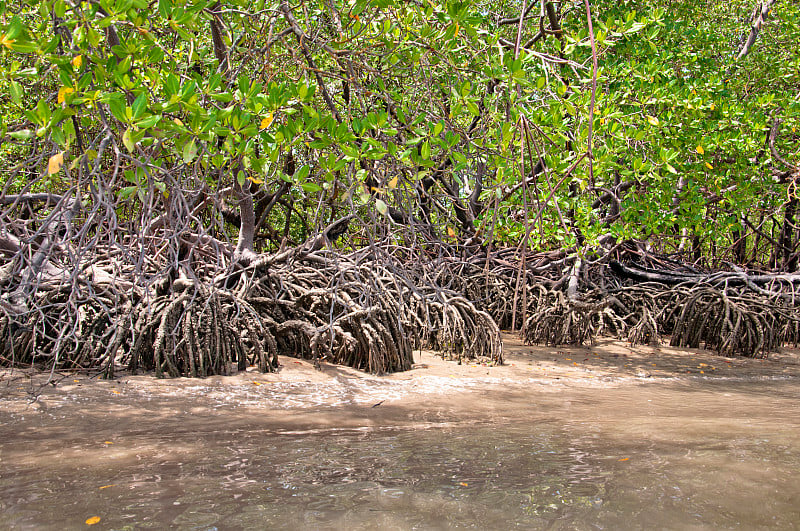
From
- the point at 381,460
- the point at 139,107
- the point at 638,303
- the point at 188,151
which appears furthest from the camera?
the point at 638,303

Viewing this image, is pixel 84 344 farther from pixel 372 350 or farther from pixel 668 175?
pixel 668 175

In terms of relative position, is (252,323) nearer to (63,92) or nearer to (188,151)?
(188,151)

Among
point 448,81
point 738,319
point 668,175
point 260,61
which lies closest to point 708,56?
point 668,175

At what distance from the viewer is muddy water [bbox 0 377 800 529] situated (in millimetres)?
1835

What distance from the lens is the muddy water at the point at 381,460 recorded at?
1.83 metres

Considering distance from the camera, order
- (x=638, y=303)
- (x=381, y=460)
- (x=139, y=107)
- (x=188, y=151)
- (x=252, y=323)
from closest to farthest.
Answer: (x=139, y=107) → (x=188, y=151) → (x=381, y=460) → (x=252, y=323) → (x=638, y=303)

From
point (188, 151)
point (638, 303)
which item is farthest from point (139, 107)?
point (638, 303)

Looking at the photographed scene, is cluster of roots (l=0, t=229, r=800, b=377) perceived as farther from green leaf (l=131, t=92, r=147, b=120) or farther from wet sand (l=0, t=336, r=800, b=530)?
green leaf (l=131, t=92, r=147, b=120)

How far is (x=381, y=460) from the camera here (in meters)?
2.42

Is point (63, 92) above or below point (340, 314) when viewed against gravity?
above

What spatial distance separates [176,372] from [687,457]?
2749 mm

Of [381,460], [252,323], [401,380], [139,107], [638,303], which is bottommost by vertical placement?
[381,460]

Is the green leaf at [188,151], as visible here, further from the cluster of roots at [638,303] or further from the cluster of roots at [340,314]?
Result: the cluster of roots at [638,303]

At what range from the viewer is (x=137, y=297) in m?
4.58
